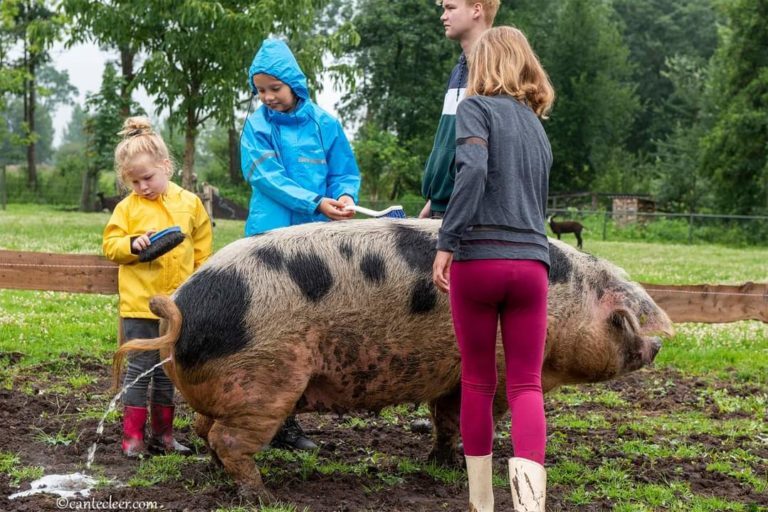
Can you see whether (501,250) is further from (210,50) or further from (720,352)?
(210,50)

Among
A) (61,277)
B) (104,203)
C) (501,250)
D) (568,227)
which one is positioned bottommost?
(104,203)

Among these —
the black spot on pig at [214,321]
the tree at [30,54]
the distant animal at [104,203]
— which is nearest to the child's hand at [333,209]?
Answer: the black spot on pig at [214,321]

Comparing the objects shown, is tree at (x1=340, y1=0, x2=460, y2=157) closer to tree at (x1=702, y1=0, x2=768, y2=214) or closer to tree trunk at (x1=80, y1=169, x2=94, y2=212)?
tree at (x1=702, y1=0, x2=768, y2=214)

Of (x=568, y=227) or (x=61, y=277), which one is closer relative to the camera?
(x=61, y=277)

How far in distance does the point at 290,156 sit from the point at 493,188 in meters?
1.82

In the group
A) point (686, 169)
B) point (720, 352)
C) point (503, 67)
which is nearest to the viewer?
point (503, 67)

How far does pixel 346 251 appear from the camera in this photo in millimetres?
4277

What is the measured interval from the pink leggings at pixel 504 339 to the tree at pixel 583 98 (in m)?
46.2

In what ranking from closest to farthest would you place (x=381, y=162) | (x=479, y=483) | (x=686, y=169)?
(x=479, y=483)
(x=381, y=162)
(x=686, y=169)

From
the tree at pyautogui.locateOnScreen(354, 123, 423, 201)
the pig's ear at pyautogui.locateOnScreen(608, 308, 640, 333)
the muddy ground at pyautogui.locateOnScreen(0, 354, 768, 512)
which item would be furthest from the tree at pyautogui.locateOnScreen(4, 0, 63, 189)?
the pig's ear at pyautogui.locateOnScreen(608, 308, 640, 333)

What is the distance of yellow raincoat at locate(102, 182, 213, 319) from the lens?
4.85 metres

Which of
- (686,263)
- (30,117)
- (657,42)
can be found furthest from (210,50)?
(657,42)

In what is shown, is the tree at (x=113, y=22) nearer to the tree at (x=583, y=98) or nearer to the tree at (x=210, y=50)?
the tree at (x=210, y=50)

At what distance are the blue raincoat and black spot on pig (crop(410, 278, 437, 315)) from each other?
0.82 metres
